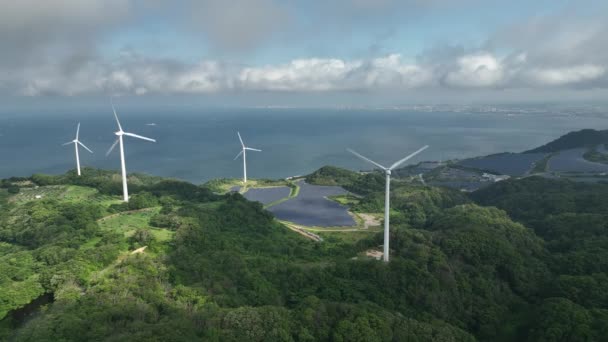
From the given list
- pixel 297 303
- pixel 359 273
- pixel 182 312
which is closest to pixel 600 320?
pixel 359 273

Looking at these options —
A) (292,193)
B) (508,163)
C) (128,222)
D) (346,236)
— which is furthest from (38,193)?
(508,163)

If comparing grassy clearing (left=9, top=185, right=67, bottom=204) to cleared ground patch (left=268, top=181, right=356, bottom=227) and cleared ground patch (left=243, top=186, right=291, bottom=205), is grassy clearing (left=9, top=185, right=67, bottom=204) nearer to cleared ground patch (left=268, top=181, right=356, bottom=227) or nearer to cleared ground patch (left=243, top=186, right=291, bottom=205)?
cleared ground patch (left=243, top=186, right=291, bottom=205)

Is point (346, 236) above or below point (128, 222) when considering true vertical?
below

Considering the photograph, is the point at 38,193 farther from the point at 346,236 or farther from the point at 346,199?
the point at 346,199

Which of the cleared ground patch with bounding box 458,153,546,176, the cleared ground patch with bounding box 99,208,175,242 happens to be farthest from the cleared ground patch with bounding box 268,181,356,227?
the cleared ground patch with bounding box 458,153,546,176

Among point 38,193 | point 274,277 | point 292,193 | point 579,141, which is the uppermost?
point 579,141

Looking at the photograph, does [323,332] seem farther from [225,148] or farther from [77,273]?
[225,148]
